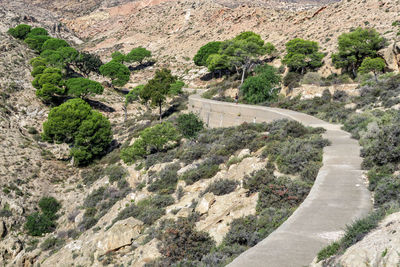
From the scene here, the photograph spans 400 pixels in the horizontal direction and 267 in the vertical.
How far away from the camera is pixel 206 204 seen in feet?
Result: 48.0

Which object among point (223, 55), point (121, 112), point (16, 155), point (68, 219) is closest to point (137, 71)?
point (121, 112)

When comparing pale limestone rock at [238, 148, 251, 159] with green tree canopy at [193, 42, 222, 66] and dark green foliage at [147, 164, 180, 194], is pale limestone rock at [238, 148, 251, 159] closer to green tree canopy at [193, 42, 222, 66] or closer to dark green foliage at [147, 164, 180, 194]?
dark green foliage at [147, 164, 180, 194]

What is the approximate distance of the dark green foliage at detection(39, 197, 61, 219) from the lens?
3066cm

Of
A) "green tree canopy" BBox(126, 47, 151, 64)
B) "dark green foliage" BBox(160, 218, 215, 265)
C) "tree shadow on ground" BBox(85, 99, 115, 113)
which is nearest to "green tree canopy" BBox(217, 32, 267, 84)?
"tree shadow on ground" BBox(85, 99, 115, 113)

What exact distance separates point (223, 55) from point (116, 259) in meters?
48.8

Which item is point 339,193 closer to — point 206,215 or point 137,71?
point 206,215

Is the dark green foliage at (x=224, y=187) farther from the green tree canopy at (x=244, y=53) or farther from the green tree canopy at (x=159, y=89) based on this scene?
the green tree canopy at (x=244, y=53)

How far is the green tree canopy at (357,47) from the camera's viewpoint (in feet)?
123

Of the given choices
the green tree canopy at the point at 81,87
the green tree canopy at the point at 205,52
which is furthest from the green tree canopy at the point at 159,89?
the green tree canopy at the point at 205,52

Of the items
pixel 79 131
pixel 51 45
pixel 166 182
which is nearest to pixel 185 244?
pixel 166 182

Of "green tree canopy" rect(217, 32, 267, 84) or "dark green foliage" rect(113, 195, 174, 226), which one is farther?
"green tree canopy" rect(217, 32, 267, 84)

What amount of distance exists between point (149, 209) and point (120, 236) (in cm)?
283

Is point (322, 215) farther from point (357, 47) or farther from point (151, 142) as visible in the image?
point (357, 47)

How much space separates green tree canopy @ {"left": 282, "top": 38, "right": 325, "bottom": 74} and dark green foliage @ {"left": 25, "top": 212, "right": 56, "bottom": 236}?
35.5 m
